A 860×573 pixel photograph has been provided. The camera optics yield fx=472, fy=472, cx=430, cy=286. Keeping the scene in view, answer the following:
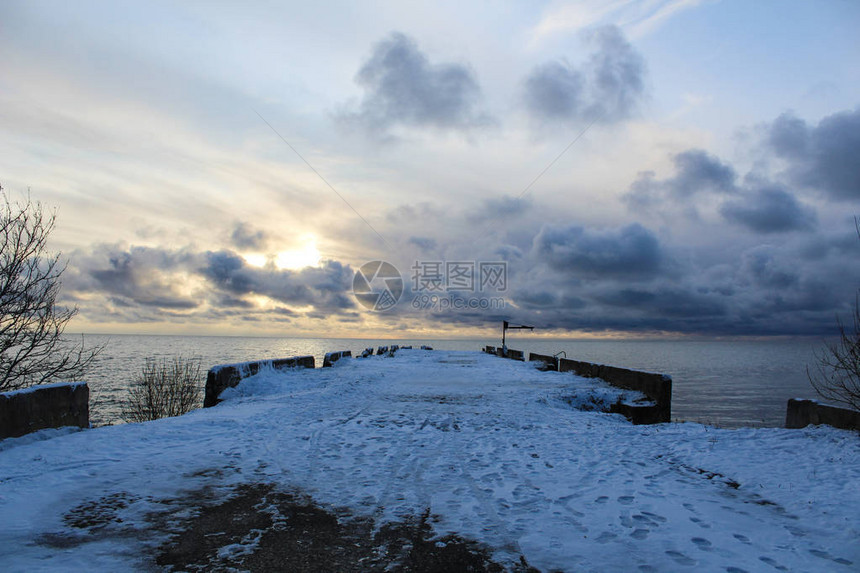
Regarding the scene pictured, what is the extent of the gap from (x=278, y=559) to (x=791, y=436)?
7.93 m

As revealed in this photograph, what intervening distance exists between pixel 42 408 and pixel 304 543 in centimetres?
566

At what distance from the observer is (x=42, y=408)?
7.06m

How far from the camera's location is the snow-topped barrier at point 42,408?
6.50 meters

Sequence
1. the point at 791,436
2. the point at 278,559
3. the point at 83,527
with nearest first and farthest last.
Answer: the point at 278,559, the point at 83,527, the point at 791,436

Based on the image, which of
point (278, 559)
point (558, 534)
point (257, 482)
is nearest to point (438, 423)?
point (257, 482)

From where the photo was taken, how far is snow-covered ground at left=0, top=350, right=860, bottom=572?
3.87m

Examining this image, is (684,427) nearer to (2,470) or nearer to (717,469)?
(717,469)

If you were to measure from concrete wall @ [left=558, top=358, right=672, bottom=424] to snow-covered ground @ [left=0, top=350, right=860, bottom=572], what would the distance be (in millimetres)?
1501

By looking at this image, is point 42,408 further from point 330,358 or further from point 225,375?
point 330,358

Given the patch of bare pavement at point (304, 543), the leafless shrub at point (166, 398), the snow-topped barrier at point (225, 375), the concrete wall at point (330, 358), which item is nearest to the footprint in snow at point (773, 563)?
the patch of bare pavement at point (304, 543)

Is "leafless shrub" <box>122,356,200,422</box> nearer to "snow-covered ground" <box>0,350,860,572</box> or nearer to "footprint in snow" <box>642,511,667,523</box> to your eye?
"snow-covered ground" <box>0,350,860,572</box>

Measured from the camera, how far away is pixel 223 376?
12883 millimetres

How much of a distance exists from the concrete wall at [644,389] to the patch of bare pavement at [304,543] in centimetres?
821

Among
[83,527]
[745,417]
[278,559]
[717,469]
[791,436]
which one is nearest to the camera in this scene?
[278,559]
